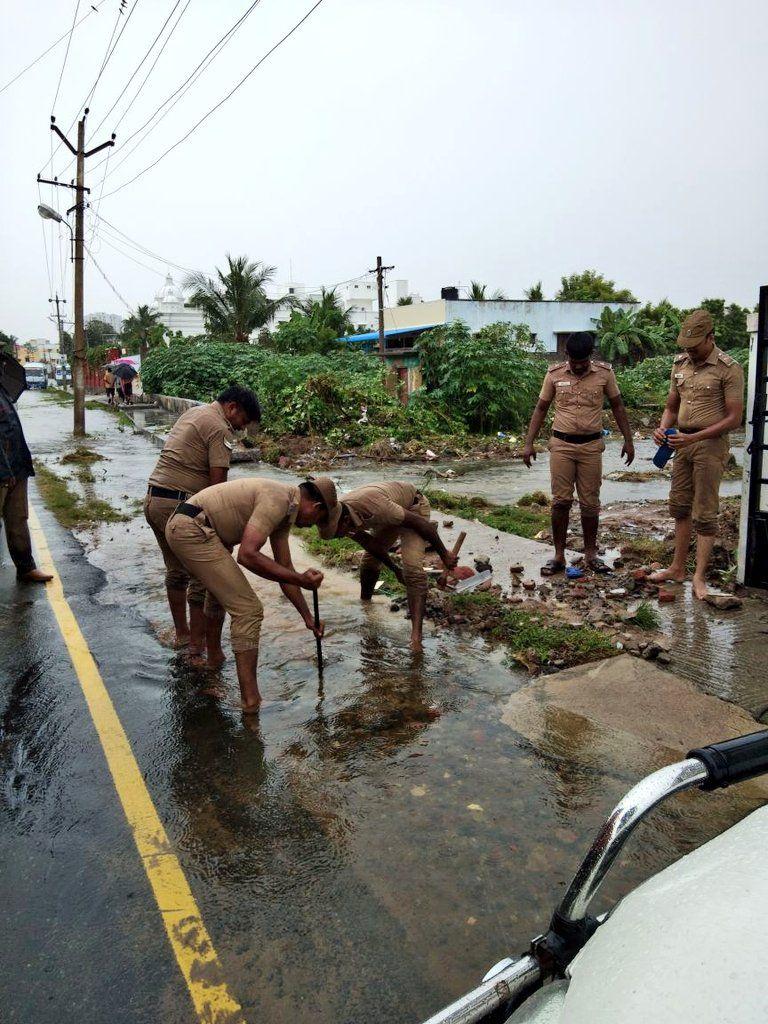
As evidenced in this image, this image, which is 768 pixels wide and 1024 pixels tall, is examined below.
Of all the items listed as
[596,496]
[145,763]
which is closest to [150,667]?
[145,763]

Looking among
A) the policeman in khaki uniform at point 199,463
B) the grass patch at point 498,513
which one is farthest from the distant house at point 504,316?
the policeman in khaki uniform at point 199,463

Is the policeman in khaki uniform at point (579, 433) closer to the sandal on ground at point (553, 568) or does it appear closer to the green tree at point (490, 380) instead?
the sandal on ground at point (553, 568)

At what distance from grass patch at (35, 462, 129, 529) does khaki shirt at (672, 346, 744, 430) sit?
7.24 meters

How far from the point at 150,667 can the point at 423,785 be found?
2.33 meters

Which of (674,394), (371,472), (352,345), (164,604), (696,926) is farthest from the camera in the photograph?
(352,345)

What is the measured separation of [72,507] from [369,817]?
9069 millimetres

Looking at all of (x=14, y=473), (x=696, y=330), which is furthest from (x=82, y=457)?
(x=696, y=330)

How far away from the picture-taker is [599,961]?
1.31 metres

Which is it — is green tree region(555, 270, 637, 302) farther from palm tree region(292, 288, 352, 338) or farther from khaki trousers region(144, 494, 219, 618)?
khaki trousers region(144, 494, 219, 618)

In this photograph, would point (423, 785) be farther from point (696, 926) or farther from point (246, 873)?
point (696, 926)

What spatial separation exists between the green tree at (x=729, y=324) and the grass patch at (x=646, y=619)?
32.0 metres

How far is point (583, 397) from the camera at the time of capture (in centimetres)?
626

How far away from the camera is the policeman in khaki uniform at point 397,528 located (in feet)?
15.6

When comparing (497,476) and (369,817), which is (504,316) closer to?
(497,476)
